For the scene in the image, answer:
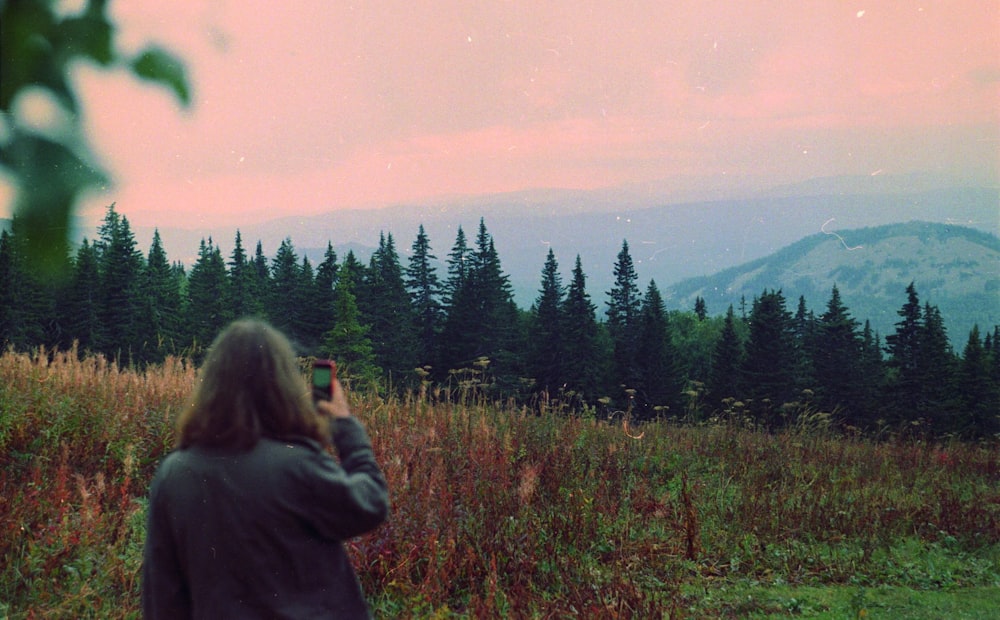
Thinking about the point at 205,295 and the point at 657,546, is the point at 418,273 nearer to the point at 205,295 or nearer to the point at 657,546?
the point at 205,295

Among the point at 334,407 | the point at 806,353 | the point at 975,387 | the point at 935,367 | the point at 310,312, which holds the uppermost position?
the point at 334,407

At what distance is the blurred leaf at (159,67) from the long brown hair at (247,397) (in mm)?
813

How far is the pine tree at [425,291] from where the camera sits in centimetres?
6925

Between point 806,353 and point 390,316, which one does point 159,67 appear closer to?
point 390,316

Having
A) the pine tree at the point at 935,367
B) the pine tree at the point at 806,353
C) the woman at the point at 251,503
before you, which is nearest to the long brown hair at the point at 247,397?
the woman at the point at 251,503

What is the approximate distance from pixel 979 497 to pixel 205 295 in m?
58.0

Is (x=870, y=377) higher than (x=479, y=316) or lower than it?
lower

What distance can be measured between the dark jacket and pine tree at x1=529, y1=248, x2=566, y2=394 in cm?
6180

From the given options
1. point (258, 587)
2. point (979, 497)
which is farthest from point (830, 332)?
point (258, 587)

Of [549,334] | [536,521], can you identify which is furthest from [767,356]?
[536,521]

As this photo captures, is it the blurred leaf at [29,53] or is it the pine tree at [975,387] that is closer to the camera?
the blurred leaf at [29,53]

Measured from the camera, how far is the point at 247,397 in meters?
2.10

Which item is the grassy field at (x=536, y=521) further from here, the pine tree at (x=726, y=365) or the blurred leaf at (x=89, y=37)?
the pine tree at (x=726, y=365)

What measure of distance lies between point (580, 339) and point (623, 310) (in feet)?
37.0
